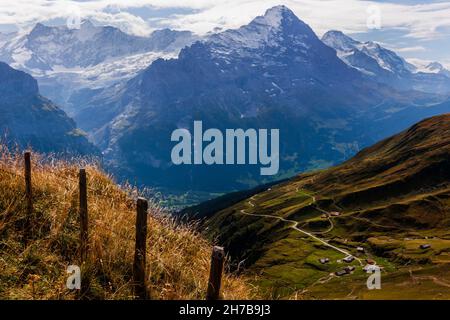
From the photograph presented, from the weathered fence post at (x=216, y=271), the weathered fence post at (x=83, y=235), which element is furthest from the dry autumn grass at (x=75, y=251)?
the weathered fence post at (x=216, y=271)

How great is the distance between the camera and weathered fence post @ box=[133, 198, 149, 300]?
1231 cm

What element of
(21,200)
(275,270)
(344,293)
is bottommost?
(275,270)

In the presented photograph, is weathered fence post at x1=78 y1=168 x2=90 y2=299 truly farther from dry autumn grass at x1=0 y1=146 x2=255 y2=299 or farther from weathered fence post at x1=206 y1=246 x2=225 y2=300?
weathered fence post at x1=206 y1=246 x2=225 y2=300

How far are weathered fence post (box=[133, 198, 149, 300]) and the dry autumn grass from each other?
0.72ft

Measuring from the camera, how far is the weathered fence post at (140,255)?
12.3 m

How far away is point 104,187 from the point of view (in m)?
20.5

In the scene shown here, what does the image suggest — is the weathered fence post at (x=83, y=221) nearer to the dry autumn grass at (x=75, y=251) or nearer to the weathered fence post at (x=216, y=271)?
the dry autumn grass at (x=75, y=251)

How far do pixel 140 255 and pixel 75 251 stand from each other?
2571 millimetres

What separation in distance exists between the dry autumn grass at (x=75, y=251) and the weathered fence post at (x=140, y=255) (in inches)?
8.6

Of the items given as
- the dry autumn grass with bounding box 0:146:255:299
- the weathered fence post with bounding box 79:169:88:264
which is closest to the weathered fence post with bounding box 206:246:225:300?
the dry autumn grass with bounding box 0:146:255:299

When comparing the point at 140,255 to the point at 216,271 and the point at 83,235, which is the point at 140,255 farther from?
the point at 216,271
